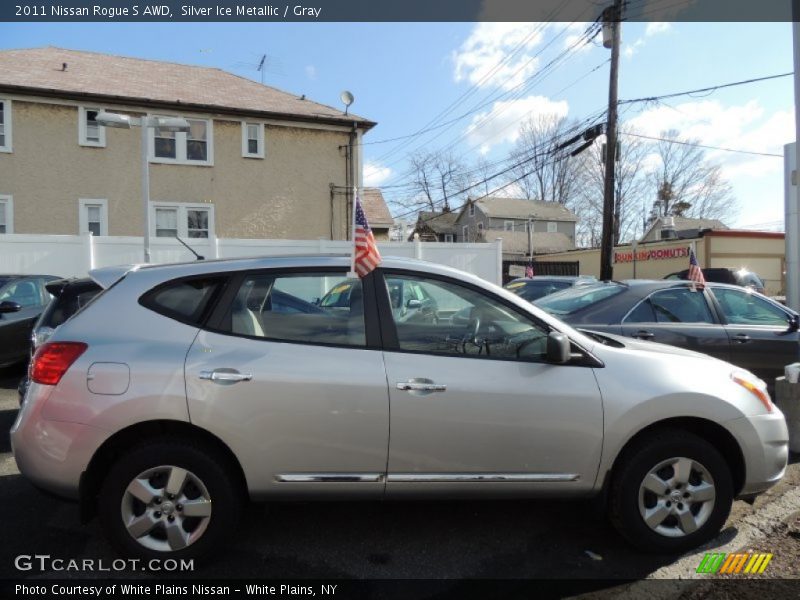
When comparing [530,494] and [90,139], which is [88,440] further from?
[90,139]

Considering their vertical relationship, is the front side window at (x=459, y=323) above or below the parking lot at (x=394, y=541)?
above

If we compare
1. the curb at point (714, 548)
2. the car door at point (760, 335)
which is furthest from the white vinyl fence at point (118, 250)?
the curb at point (714, 548)

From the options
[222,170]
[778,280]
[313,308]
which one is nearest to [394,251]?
[222,170]

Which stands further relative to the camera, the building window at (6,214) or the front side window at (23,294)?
the building window at (6,214)

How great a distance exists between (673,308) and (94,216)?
55.0ft

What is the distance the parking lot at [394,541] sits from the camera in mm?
2898

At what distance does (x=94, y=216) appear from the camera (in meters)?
16.5

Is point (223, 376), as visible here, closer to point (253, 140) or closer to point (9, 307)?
point (9, 307)

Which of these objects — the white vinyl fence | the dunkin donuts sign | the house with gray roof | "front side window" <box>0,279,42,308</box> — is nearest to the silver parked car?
"front side window" <box>0,279,42,308</box>

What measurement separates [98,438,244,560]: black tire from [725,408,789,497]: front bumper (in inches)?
113

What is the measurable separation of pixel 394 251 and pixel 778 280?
84.2ft

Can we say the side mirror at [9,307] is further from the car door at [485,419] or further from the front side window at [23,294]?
the car door at [485,419]

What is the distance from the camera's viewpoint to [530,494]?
3.01 m

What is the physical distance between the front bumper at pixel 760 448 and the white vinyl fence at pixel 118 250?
10.4 metres
